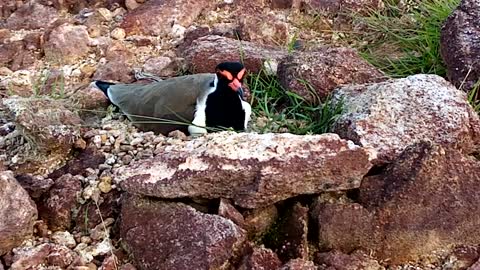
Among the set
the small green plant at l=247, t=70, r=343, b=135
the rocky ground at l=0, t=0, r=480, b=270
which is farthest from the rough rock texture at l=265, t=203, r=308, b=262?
the small green plant at l=247, t=70, r=343, b=135

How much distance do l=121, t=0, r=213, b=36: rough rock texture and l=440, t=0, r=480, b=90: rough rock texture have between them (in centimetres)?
119

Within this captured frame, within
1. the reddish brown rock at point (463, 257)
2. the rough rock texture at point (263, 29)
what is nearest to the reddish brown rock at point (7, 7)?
the rough rock texture at point (263, 29)

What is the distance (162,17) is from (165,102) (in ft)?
2.87

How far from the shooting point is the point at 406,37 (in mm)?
3498

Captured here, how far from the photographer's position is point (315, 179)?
86.8 inches

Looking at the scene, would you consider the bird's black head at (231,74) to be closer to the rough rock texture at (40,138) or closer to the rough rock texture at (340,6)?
the rough rock texture at (40,138)

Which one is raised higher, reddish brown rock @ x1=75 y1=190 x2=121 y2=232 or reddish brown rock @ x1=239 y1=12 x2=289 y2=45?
reddish brown rock @ x1=239 y1=12 x2=289 y2=45

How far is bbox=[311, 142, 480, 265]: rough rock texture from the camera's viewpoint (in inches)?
86.5

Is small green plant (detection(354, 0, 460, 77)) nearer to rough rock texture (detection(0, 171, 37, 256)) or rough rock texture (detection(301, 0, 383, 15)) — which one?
rough rock texture (detection(301, 0, 383, 15))

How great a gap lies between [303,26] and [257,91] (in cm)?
78

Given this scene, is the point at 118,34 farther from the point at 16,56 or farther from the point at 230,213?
the point at 230,213

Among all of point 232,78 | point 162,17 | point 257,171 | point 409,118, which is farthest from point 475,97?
point 162,17

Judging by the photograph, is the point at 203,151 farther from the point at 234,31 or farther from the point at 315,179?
the point at 234,31

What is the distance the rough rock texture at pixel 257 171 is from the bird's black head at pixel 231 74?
63 centimetres
